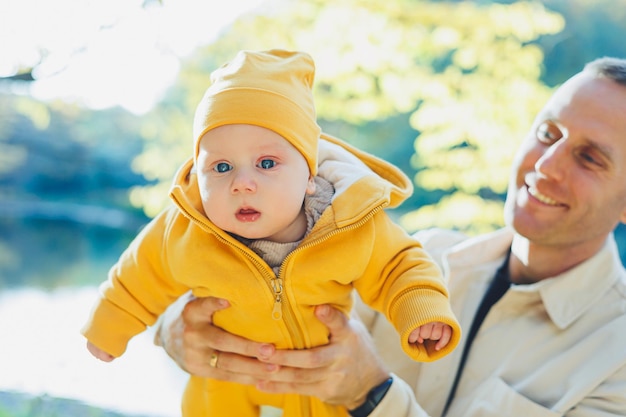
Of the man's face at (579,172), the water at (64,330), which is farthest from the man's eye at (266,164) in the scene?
the water at (64,330)

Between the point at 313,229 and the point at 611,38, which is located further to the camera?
the point at 611,38

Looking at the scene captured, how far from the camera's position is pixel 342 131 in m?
6.08

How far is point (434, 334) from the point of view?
995 millimetres

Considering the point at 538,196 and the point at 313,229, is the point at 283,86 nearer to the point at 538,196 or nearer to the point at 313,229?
the point at 313,229

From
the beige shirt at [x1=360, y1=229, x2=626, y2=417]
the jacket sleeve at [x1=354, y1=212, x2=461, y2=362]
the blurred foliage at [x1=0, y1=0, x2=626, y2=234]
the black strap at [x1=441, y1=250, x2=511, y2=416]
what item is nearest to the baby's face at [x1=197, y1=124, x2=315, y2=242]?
the jacket sleeve at [x1=354, y1=212, x2=461, y2=362]

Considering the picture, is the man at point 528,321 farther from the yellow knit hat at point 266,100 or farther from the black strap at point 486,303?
the yellow knit hat at point 266,100

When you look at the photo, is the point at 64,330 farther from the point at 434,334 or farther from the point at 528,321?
the point at 434,334

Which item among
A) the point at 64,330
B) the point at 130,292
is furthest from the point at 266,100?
the point at 64,330

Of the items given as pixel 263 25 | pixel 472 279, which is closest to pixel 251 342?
pixel 472 279

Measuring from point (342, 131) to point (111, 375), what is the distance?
3133 millimetres

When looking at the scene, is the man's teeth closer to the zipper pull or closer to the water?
the zipper pull

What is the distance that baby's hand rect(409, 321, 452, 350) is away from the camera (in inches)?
39.1

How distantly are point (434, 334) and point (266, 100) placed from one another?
0.49 metres

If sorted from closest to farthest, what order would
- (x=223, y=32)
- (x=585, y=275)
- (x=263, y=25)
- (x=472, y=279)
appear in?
1. (x=585, y=275)
2. (x=472, y=279)
3. (x=263, y=25)
4. (x=223, y=32)
